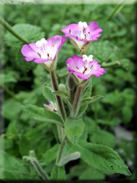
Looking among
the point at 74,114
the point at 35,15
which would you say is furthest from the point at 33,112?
the point at 35,15

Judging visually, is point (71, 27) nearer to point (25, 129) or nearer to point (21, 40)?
point (21, 40)

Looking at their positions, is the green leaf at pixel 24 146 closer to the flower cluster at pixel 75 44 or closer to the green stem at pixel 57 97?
the green stem at pixel 57 97

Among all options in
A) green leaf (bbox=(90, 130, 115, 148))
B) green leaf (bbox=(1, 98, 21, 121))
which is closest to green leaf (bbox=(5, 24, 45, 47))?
green leaf (bbox=(1, 98, 21, 121))

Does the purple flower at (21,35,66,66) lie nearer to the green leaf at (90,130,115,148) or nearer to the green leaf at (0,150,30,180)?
the green leaf at (0,150,30,180)

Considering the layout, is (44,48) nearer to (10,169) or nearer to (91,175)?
(10,169)

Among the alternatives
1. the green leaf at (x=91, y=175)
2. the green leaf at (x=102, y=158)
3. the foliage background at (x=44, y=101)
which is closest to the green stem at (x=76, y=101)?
the green leaf at (x=102, y=158)

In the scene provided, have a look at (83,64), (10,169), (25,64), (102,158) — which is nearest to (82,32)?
(83,64)
